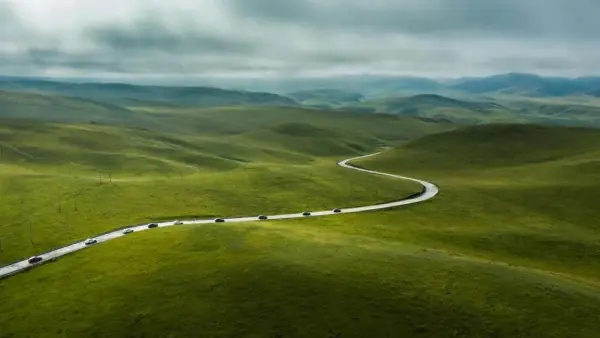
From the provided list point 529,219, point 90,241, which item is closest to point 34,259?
point 90,241

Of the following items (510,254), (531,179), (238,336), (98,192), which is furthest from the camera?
(531,179)

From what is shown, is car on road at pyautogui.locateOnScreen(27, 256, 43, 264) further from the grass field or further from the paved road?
the grass field

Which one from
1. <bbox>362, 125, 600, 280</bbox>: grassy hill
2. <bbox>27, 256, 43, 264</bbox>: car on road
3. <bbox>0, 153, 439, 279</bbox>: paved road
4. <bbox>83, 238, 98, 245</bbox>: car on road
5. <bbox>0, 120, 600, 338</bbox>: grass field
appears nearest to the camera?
<bbox>0, 120, 600, 338</bbox>: grass field

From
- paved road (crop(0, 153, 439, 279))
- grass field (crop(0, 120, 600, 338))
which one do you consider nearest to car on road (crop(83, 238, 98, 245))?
paved road (crop(0, 153, 439, 279))

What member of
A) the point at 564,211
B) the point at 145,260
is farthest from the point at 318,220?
the point at 564,211

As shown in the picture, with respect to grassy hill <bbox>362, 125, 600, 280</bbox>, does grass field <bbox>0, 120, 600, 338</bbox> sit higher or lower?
higher

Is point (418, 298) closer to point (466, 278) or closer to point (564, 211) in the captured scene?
point (466, 278)

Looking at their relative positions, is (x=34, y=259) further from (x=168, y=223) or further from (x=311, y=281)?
(x=311, y=281)

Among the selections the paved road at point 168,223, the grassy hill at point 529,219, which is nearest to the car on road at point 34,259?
the paved road at point 168,223

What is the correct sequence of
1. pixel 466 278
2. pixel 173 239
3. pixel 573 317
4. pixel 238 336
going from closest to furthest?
pixel 238 336
pixel 573 317
pixel 466 278
pixel 173 239

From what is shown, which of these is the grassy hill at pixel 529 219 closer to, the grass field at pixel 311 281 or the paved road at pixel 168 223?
the grass field at pixel 311 281

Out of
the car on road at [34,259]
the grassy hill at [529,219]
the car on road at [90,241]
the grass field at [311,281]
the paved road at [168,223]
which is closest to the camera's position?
the grass field at [311,281]
